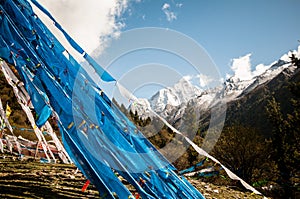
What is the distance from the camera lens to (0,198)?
453cm

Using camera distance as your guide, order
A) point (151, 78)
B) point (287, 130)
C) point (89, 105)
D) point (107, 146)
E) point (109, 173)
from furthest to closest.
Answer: point (287, 130)
point (151, 78)
point (89, 105)
point (107, 146)
point (109, 173)

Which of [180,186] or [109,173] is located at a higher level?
[109,173]

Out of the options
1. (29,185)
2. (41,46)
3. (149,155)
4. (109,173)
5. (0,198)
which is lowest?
(109,173)

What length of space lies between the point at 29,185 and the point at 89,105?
3.11 m

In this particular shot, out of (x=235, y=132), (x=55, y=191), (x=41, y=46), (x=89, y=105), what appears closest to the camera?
(x=89, y=105)

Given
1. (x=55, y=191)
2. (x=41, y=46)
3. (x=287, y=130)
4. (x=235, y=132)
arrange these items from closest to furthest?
Answer: 1. (x=41, y=46)
2. (x=55, y=191)
3. (x=235, y=132)
4. (x=287, y=130)

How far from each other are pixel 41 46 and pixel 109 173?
2.94 m

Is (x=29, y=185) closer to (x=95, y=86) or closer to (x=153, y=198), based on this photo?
(x=95, y=86)

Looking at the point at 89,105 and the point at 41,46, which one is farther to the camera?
the point at 41,46

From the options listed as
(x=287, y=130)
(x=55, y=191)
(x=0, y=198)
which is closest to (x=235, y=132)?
(x=287, y=130)

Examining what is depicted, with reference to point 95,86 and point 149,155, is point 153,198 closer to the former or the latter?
point 149,155

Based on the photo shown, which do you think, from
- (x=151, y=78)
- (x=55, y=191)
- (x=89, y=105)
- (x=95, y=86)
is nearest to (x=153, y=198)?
(x=89, y=105)

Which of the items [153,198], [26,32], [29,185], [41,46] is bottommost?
[153,198]

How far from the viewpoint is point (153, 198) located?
381 centimetres
